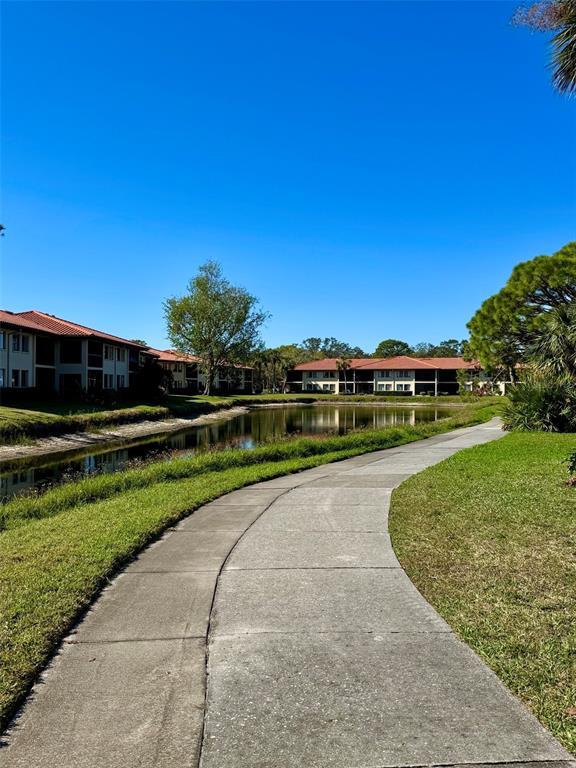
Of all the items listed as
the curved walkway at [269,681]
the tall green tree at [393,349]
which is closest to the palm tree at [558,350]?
the curved walkway at [269,681]

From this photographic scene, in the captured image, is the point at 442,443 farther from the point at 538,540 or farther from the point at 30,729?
the point at 30,729

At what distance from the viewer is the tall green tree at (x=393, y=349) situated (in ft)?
486

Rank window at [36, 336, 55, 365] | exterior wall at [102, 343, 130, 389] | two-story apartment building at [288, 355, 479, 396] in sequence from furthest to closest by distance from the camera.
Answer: two-story apartment building at [288, 355, 479, 396]
exterior wall at [102, 343, 130, 389]
window at [36, 336, 55, 365]

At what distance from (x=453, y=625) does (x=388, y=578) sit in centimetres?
124

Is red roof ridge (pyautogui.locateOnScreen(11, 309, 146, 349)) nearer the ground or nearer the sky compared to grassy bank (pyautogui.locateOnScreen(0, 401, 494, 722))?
nearer the sky

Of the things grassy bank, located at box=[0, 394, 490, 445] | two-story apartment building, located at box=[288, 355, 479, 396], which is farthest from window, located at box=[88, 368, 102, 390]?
two-story apartment building, located at box=[288, 355, 479, 396]

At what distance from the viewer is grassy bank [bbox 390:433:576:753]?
13.0 ft

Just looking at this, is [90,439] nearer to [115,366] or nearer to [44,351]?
[44,351]

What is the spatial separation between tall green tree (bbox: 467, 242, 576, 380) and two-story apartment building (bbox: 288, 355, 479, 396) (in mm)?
44522

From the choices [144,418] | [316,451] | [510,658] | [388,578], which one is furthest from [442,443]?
[144,418]

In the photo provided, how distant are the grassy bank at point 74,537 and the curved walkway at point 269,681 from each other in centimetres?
24

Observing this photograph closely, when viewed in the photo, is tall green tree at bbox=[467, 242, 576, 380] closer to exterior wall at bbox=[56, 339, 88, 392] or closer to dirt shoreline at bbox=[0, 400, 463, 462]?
dirt shoreline at bbox=[0, 400, 463, 462]

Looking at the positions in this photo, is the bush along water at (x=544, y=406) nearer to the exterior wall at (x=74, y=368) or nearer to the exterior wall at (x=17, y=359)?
the exterior wall at (x=17, y=359)

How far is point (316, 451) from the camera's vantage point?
19406mm
